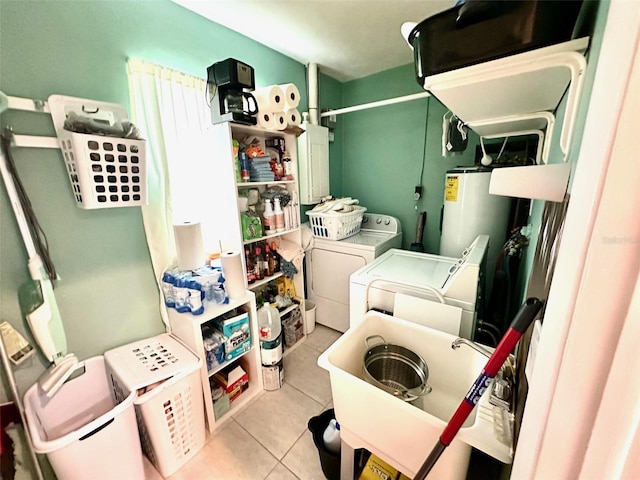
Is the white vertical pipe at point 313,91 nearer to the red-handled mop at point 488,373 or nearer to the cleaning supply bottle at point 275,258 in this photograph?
the cleaning supply bottle at point 275,258

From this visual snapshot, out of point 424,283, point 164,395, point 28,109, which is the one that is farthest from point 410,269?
point 28,109

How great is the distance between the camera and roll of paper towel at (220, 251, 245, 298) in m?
1.53

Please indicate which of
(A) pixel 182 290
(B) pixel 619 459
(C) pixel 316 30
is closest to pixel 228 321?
(A) pixel 182 290

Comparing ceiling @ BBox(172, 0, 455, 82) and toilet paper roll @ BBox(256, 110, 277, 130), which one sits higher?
ceiling @ BBox(172, 0, 455, 82)

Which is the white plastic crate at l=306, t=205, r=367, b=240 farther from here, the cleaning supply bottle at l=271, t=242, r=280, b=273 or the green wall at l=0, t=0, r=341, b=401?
the green wall at l=0, t=0, r=341, b=401

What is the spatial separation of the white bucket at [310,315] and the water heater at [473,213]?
1.34 metres

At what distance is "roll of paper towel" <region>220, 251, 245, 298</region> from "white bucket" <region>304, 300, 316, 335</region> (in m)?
0.96

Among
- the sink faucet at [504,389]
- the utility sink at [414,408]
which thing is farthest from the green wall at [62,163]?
the sink faucet at [504,389]

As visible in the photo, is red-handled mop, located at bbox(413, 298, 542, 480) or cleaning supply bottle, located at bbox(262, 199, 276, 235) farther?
cleaning supply bottle, located at bbox(262, 199, 276, 235)

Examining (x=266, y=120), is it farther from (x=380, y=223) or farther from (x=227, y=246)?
(x=380, y=223)

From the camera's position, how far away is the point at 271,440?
148 centimetres

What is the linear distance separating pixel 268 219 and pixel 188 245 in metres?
0.63

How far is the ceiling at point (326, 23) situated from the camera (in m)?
1.52

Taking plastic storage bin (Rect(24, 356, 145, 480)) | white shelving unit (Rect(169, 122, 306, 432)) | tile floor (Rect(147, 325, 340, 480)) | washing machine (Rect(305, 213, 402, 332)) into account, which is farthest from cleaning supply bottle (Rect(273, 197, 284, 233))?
plastic storage bin (Rect(24, 356, 145, 480))
